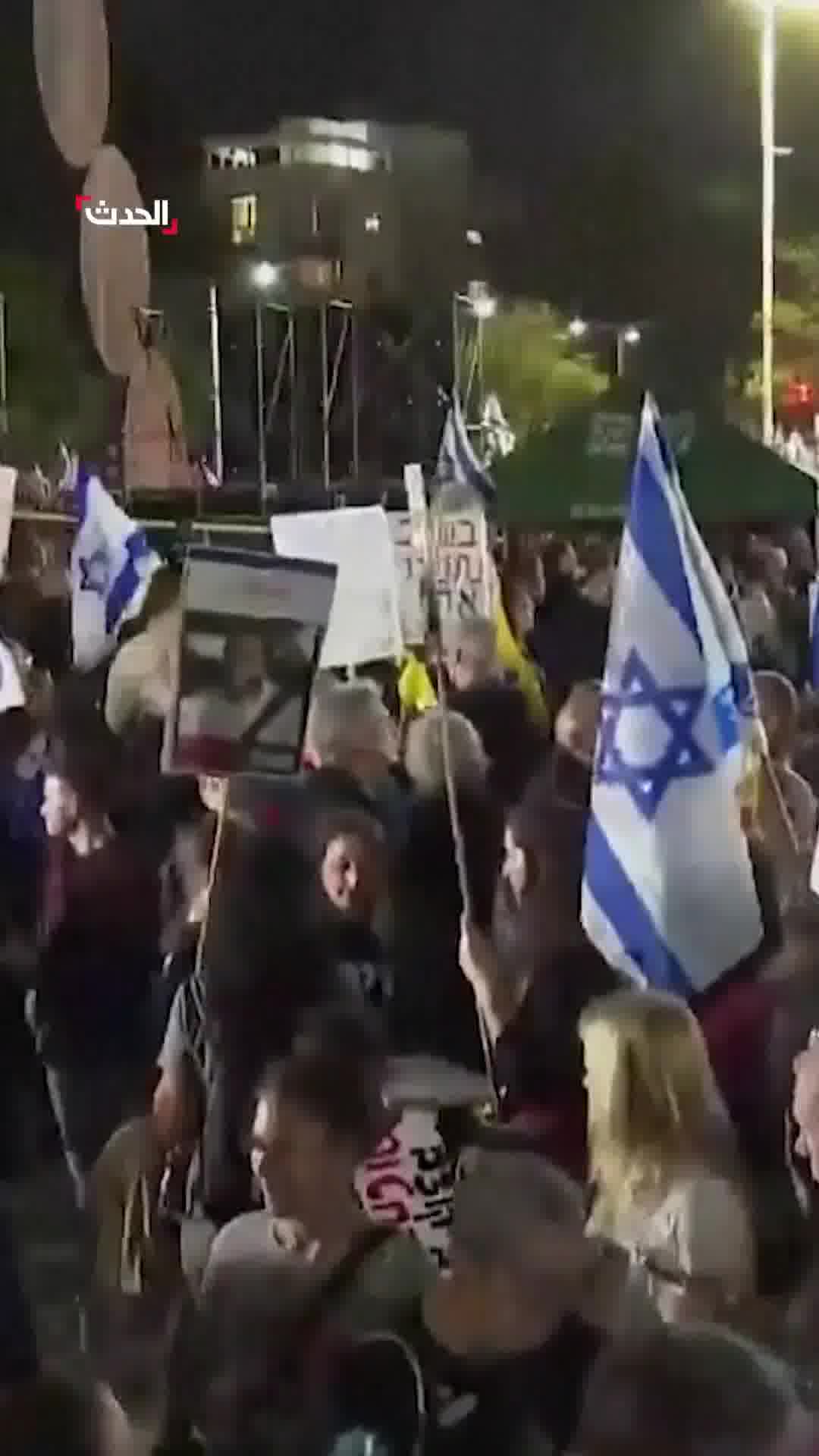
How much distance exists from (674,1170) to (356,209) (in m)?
0.72

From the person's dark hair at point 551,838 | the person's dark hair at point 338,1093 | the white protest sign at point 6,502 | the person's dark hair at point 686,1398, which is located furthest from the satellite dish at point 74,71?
the person's dark hair at point 686,1398

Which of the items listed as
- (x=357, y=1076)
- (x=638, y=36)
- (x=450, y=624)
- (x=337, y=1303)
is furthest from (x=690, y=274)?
(x=337, y=1303)

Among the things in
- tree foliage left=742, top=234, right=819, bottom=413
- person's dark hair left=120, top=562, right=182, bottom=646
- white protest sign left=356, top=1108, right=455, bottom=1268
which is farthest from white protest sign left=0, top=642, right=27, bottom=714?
tree foliage left=742, top=234, right=819, bottom=413

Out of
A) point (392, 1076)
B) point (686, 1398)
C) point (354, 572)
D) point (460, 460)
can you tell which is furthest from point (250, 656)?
point (686, 1398)

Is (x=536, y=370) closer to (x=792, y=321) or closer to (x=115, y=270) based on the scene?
(x=792, y=321)

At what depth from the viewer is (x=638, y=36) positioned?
1.58 metres

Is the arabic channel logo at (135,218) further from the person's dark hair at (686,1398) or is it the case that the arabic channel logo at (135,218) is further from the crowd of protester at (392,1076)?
the person's dark hair at (686,1398)

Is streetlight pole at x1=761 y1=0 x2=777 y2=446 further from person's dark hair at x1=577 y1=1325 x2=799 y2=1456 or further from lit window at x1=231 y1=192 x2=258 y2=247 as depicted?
person's dark hair at x1=577 y1=1325 x2=799 y2=1456

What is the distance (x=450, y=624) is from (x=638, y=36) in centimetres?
45

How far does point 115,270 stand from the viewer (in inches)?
65.8

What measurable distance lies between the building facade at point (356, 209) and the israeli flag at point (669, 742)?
0.80 feet

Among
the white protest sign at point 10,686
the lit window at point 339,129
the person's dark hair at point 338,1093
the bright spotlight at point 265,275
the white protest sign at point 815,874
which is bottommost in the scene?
the person's dark hair at point 338,1093

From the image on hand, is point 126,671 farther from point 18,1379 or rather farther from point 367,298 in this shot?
point 18,1379

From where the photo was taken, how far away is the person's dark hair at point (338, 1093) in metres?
1.56
